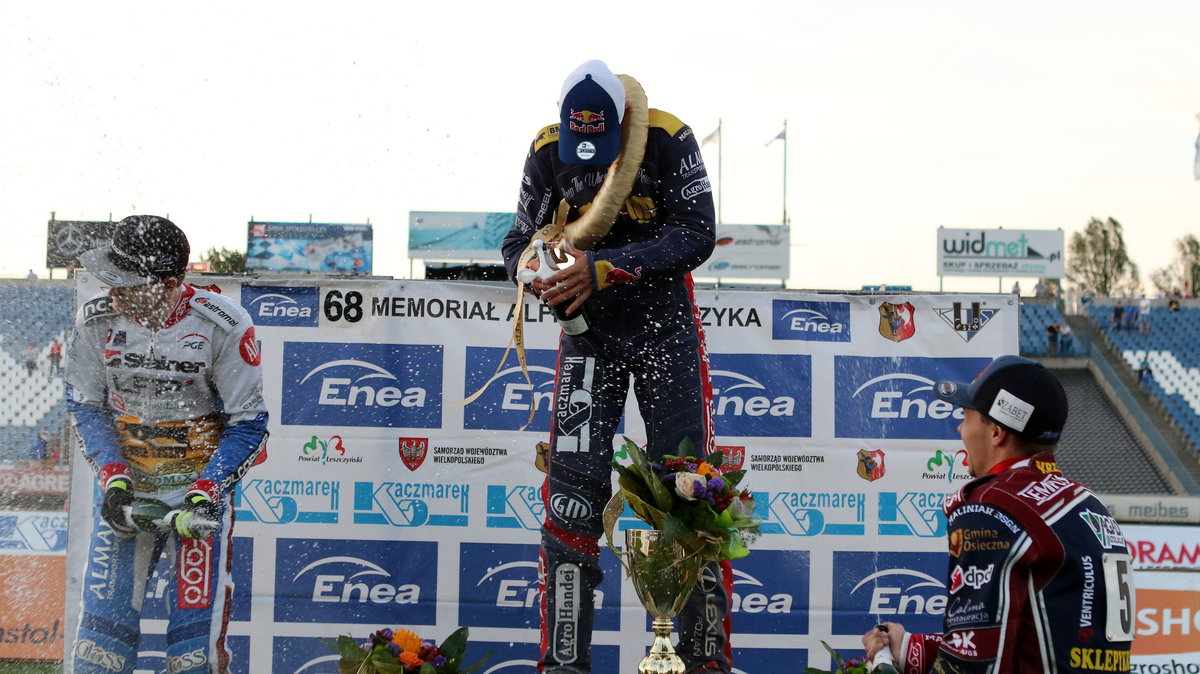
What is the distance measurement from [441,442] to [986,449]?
3073 millimetres

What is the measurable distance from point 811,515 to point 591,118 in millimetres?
2610

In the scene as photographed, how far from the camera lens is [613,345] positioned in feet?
12.0

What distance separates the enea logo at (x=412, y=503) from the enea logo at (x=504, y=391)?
330 mm

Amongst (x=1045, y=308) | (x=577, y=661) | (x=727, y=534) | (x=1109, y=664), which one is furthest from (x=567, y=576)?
(x=1045, y=308)

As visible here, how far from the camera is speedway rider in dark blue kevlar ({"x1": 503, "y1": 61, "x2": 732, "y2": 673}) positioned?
3.46 metres

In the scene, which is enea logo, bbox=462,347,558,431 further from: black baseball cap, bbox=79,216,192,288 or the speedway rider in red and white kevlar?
black baseball cap, bbox=79,216,192,288

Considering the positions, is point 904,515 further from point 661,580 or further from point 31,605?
point 31,605

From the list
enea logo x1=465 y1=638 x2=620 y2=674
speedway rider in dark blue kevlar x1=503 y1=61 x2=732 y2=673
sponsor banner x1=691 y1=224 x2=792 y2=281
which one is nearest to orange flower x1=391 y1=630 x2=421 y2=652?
speedway rider in dark blue kevlar x1=503 y1=61 x2=732 y2=673

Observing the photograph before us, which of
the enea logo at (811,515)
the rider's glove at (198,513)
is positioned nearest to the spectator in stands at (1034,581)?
the rider's glove at (198,513)

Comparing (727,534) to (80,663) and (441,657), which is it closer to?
(441,657)

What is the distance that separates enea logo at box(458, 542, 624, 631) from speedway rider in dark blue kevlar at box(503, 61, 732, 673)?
5.38 ft

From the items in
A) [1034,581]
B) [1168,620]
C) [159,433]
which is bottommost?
[1168,620]

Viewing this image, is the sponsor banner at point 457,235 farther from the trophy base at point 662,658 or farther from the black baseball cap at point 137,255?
the trophy base at point 662,658

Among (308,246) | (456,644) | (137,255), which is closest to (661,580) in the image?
(456,644)
